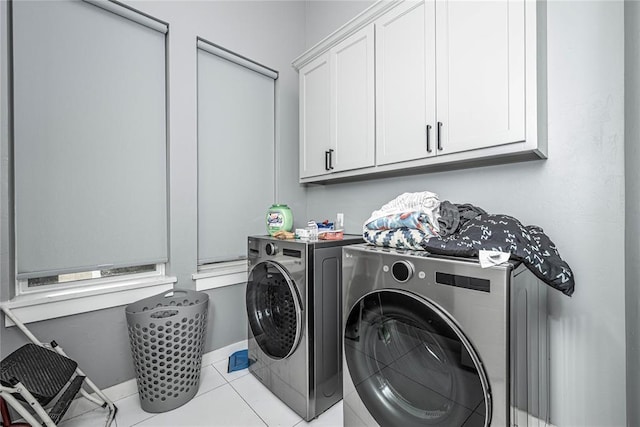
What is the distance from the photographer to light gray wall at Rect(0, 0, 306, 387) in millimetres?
1412

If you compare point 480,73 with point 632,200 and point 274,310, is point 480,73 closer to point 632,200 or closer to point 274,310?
point 632,200

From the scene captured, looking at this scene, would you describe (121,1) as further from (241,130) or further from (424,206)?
(424,206)

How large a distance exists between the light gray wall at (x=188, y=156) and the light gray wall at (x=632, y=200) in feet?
6.57

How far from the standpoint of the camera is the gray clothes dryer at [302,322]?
55.6 inches

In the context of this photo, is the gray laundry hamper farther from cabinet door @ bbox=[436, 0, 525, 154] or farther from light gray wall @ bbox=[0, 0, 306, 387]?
cabinet door @ bbox=[436, 0, 525, 154]

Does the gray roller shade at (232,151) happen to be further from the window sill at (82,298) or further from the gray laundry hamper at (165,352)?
the gray laundry hamper at (165,352)

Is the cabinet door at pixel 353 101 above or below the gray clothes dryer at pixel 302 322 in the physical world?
above

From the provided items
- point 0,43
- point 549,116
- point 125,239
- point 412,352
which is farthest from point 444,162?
point 0,43

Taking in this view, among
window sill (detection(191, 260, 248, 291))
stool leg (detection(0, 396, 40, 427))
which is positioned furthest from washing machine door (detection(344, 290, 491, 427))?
stool leg (detection(0, 396, 40, 427))

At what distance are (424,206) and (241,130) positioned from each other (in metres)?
1.59

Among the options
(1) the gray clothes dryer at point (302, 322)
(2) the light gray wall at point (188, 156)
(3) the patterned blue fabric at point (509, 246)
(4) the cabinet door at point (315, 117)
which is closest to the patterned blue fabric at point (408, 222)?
(3) the patterned blue fabric at point (509, 246)

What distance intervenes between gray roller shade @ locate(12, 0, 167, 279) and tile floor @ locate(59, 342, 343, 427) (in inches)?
30.8

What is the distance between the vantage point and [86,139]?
1519 millimetres

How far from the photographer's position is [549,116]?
1258 millimetres
